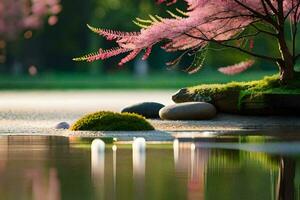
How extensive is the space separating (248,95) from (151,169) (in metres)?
12.8

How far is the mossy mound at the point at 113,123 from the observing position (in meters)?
23.6

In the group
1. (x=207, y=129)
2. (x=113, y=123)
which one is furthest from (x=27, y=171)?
(x=207, y=129)

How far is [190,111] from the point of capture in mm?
27625

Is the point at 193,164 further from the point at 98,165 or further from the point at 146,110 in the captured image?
the point at 146,110

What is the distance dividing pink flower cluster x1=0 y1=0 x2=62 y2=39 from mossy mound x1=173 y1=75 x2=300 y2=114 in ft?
163

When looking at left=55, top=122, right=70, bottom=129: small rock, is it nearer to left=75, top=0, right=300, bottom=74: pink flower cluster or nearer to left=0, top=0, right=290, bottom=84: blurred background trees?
left=75, top=0, right=300, bottom=74: pink flower cluster

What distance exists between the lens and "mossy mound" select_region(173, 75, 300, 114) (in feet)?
91.2

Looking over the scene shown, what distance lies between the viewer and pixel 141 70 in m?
92.6

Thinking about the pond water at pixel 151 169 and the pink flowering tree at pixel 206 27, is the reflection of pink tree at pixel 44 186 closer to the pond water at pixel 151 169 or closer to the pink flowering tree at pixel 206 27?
the pond water at pixel 151 169

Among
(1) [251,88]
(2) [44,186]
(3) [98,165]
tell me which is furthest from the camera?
(1) [251,88]

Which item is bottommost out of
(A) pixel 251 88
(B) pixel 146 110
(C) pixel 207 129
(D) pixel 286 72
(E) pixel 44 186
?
(E) pixel 44 186

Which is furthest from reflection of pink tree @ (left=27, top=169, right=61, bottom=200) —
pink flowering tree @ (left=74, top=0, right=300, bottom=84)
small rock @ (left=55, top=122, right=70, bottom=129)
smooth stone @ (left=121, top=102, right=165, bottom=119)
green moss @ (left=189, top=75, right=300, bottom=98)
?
smooth stone @ (left=121, top=102, right=165, bottom=119)

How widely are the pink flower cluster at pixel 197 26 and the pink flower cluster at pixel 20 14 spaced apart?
49.7 m

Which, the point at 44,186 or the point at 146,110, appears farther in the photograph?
the point at 146,110
